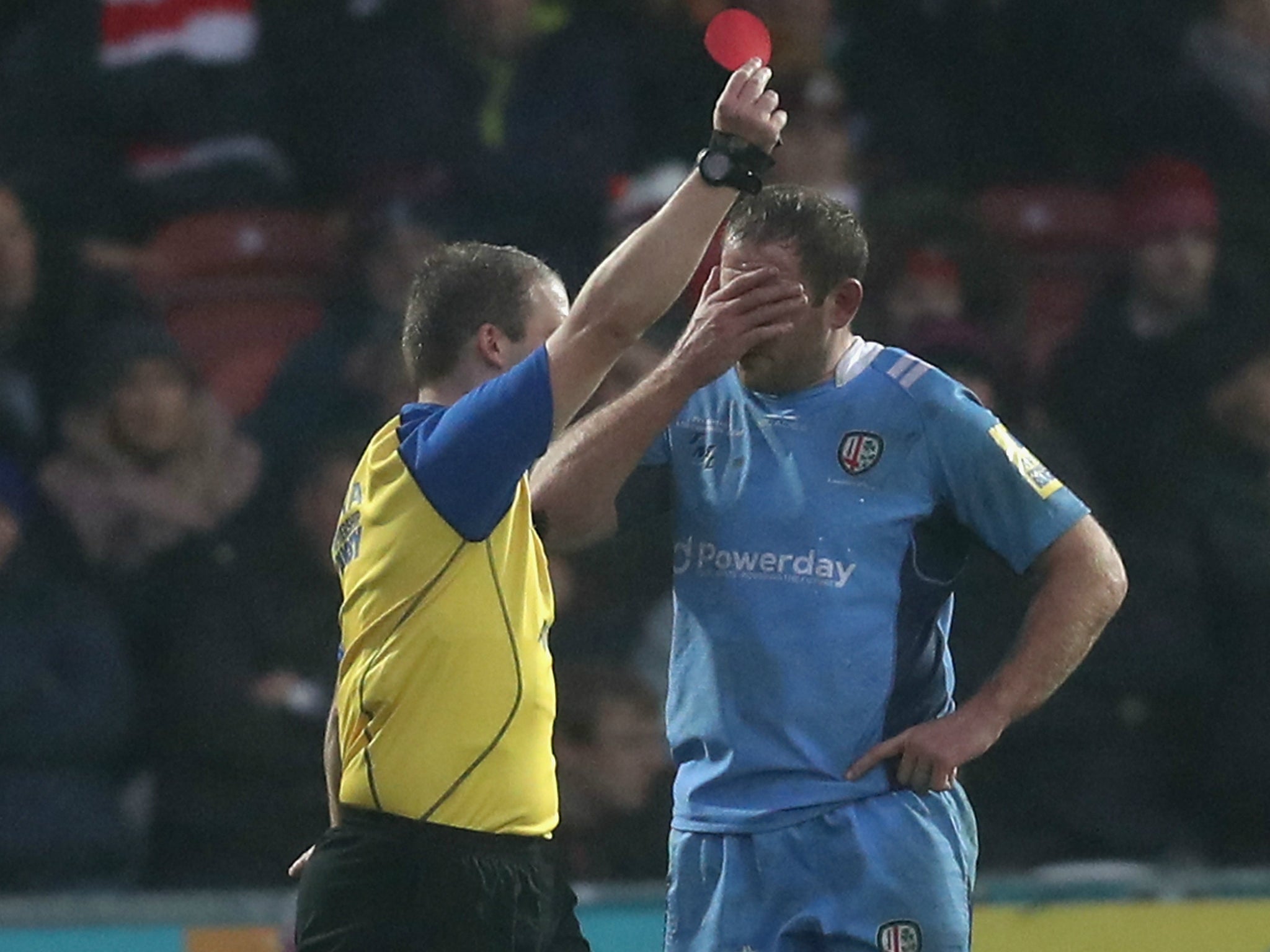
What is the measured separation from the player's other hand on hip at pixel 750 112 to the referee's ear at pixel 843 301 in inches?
22.8

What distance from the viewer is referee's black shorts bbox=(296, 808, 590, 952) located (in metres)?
3.84

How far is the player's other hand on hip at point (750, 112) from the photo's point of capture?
12.4ft

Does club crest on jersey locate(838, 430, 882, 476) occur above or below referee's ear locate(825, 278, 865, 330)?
below

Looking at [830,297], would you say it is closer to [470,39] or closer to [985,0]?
[470,39]

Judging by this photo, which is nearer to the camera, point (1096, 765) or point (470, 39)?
point (1096, 765)

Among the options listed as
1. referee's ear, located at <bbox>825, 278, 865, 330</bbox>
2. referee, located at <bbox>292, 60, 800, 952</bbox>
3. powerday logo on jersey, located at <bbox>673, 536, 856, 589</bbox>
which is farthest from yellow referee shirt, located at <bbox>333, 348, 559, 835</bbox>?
referee's ear, located at <bbox>825, 278, 865, 330</bbox>

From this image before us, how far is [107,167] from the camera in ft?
26.0

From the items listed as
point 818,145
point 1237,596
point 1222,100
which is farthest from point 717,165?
point 1222,100

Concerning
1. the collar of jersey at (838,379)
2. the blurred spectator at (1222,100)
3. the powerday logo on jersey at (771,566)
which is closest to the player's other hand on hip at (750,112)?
the collar of jersey at (838,379)

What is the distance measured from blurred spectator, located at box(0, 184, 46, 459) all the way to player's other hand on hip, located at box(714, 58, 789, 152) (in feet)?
12.8

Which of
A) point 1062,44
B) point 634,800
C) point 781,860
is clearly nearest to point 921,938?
point 781,860

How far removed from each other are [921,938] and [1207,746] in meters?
3.21

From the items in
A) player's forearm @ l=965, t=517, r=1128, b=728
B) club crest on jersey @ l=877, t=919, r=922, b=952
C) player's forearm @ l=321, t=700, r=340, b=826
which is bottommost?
club crest on jersey @ l=877, t=919, r=922, b=952

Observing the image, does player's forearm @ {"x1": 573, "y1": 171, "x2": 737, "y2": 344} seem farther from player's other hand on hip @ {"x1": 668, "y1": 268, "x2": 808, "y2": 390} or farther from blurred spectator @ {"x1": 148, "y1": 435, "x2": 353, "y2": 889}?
blurred spectator @ {"x1": 148, "y1": 435, "x2": 353, "y2": 889}
